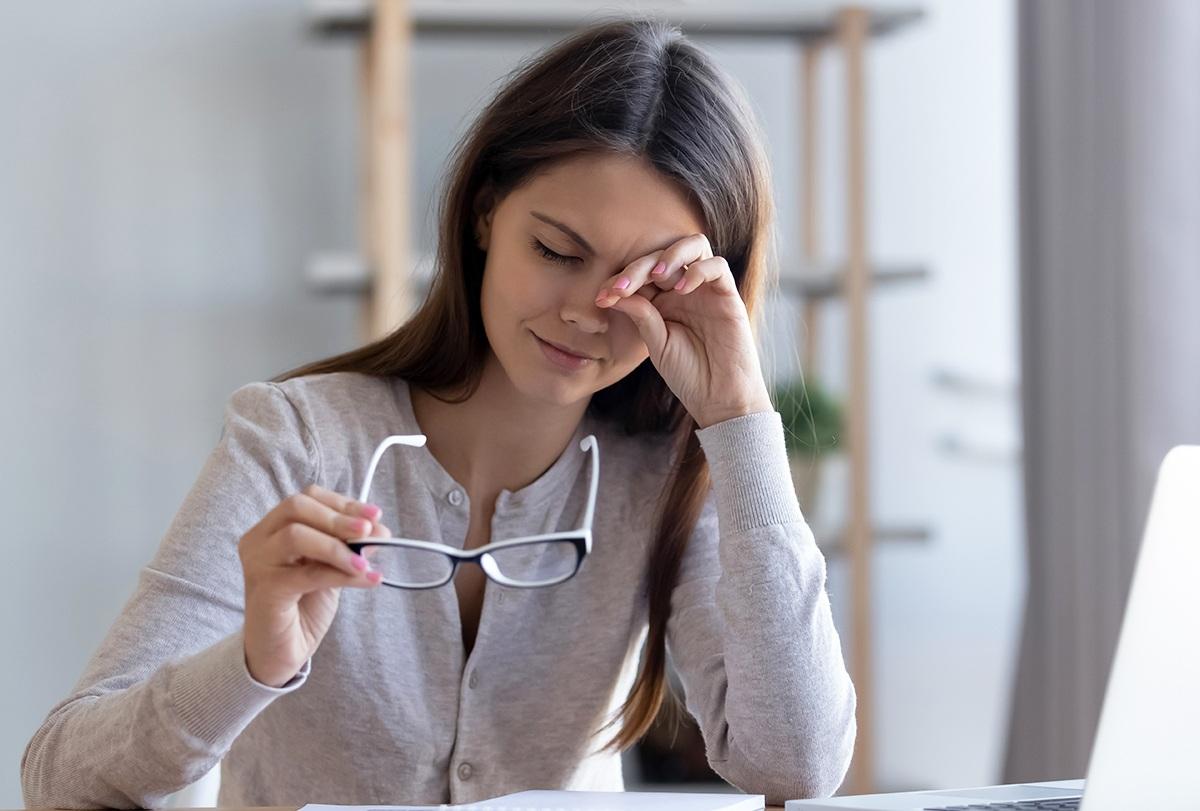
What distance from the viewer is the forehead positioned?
1133mm

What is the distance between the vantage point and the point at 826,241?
287 centimetres

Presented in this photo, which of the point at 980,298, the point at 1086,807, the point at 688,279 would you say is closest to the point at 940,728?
the point at 980,298

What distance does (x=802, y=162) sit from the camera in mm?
2801

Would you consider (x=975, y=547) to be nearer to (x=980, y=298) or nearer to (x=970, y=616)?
(x=970, y=616)

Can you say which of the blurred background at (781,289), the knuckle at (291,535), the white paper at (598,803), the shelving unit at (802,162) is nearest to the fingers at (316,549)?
the knuckle at (291,535)

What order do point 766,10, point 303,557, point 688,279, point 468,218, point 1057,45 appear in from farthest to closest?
point 766,10 → point 1057,45 → point 468,218 → point 688,279 → point 303,557

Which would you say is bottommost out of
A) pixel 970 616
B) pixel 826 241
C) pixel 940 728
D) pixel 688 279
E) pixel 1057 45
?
pixel 940 728

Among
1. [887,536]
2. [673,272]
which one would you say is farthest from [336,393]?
[887,536]

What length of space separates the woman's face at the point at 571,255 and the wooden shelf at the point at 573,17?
1.32m

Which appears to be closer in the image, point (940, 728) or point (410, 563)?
point (410, 563)

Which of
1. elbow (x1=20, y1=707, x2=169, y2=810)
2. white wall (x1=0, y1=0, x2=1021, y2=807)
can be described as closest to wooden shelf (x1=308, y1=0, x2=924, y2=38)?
white wall (x1=0, y1=0, x2=1021, y2=807)

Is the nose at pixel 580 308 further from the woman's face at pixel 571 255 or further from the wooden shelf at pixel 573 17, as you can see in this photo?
the wooden shelf at pixel 573 17

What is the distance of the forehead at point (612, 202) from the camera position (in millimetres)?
1133

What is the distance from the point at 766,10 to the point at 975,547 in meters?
1.18
